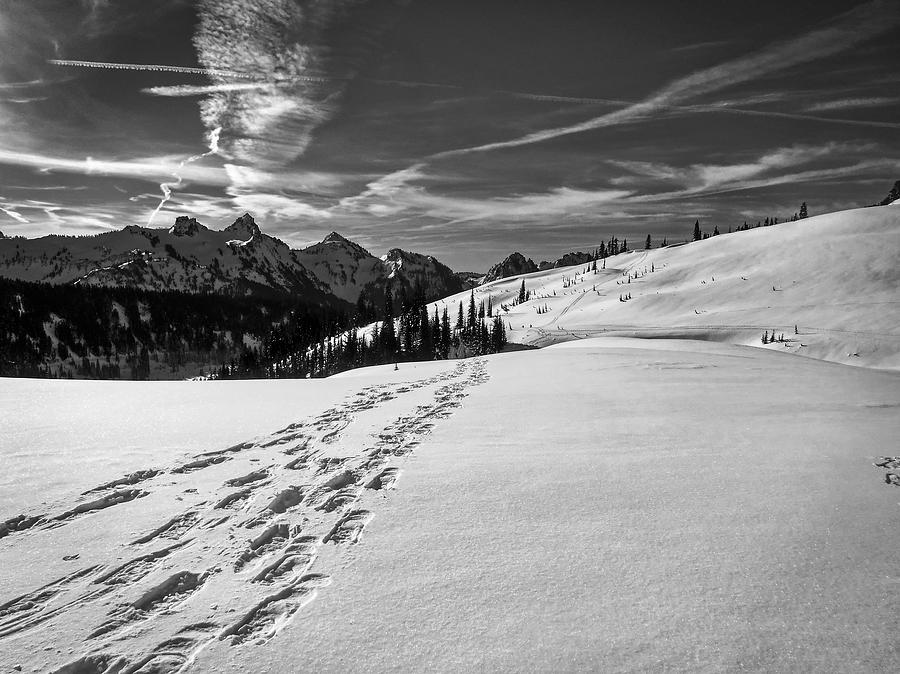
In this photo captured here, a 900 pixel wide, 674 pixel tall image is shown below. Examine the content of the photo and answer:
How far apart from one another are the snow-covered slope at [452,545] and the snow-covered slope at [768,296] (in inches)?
1625

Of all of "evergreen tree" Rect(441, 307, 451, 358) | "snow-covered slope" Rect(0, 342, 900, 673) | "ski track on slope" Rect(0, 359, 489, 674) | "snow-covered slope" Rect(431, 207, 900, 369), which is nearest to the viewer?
"snow-covered slope" Rect(0, 342, 900, 673)

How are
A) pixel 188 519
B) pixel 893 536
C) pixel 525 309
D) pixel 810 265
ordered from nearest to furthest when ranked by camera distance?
pixel 893 536
pixel 188 519
pixel 810 265
pixel 525 309

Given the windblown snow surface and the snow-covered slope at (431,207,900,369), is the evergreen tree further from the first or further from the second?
the windblown snow surface

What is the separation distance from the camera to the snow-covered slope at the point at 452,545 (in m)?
2.66

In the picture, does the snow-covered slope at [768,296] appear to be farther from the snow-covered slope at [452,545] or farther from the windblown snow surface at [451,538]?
the snow-covered slope at [452,545]

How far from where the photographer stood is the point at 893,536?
3816mm

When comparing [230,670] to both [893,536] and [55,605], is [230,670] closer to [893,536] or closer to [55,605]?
[55,605]

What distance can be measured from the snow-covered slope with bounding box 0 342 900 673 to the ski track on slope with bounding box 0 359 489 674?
22 millimetres

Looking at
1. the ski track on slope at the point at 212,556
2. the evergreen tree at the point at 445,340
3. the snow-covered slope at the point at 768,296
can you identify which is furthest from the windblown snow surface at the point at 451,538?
the evergreen tree at the point at 445,340

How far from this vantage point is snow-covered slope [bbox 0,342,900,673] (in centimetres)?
266

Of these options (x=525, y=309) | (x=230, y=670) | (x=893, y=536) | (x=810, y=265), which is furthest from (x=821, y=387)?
(x=525, y=309)

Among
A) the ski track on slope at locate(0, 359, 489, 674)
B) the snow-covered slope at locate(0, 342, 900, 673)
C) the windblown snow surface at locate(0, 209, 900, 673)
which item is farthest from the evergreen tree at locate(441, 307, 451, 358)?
the ski track on slope at locate(0, 359, 489, 674)

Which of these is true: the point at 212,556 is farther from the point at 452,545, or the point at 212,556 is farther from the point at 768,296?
the point at 768,296

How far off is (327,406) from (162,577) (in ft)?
22.5
